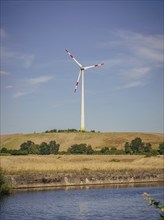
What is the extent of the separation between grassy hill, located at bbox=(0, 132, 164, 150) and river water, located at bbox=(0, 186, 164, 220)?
10130 cm

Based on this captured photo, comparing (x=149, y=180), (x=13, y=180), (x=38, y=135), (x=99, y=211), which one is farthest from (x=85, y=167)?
(x=38, y=135)

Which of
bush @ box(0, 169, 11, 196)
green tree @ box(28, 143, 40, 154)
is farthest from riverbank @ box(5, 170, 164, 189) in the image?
green tree @ box(28, 143, 40, 154)

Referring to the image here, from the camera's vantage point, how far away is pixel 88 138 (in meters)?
167

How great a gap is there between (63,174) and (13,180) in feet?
28.9

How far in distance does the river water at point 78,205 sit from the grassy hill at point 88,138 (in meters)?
101

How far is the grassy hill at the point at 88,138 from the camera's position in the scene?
526 feet

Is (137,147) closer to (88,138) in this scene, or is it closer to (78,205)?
(88,138)

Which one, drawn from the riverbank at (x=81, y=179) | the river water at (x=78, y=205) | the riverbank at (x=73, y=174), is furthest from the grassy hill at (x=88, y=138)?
the river water at (x=78, y=205)

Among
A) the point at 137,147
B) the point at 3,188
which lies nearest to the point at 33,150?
the point at 137,147

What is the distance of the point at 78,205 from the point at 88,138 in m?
124

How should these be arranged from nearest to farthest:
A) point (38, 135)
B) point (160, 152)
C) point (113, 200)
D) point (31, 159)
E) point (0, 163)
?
1. point (113, 200)
2. point (0, 163)
3. point (31, 159)
4. point (160, 152)
5. point (38, 135)

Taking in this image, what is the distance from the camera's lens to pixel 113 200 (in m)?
47.8

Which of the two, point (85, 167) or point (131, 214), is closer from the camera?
point (131, 214)

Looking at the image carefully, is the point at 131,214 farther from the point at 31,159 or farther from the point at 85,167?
the point at 31,159
